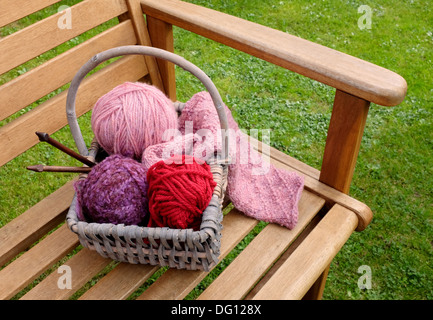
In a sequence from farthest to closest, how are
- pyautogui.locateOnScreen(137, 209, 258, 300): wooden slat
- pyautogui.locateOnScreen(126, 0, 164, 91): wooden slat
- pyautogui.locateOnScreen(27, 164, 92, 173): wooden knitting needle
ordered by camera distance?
pyautogui.locateOnScreen(126, 0, 164, 91): wooden slat < pyautogui.locateOnScreen(137, 209, 258, 300): wooden slat < pyautogui.locateOnScreen(27, 164, 92, 173): wooden knitting needle

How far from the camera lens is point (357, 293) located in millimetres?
1442

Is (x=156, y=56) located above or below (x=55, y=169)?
above

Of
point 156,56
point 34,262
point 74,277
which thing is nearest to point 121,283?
point 74,277

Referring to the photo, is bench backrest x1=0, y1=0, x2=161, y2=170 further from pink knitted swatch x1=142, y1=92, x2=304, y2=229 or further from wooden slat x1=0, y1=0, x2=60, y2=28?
pink knitted swatch x1=142, y1=92, x2=304, y2=229

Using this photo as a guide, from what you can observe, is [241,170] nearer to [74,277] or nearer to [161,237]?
[161,237]

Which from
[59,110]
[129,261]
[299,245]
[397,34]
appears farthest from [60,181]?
[397,34]

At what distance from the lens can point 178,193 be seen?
0.82 metres

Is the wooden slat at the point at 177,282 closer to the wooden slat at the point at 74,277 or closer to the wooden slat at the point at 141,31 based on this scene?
the wooden slat at the point at 74,277

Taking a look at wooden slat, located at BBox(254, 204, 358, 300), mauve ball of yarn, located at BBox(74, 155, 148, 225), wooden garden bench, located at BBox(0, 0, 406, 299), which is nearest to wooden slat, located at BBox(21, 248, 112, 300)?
wooden garden bench, located at BBox(0, 0, 406, 299)

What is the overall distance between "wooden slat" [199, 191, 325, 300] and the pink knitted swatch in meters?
0.03

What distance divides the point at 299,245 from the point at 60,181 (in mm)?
1125

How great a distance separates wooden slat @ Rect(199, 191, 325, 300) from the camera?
0.89 meters

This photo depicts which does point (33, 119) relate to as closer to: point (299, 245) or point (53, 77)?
point (53, 77)

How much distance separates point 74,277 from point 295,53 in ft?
2.18
